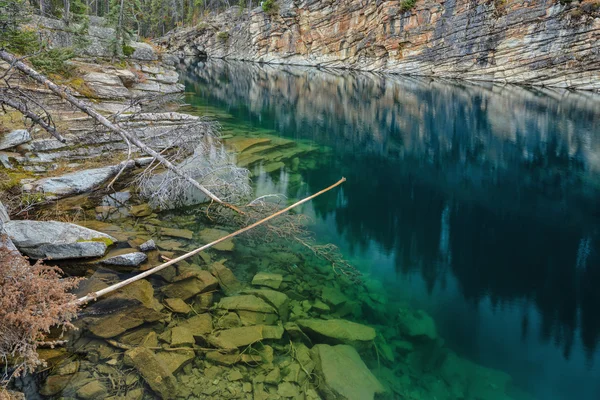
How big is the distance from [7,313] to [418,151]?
2029cm

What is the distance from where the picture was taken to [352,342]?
7098 millimetres

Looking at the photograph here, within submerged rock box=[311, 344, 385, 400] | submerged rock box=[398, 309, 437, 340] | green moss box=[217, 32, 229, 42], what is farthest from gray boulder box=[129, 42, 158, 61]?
green moss box=[217, 32, 229, 42]

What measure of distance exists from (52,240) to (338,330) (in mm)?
6081

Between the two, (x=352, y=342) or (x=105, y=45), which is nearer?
(x=352, y=342)

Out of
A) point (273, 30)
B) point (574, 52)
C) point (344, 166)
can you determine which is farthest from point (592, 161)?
point (273, 30)

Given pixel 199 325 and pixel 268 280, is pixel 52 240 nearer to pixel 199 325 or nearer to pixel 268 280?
pixel 199 325

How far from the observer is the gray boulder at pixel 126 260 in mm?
8273

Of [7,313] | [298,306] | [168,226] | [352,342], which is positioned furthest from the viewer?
[168,226]

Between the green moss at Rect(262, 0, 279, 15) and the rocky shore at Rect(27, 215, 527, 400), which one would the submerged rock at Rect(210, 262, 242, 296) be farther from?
the green moss at Rect(262, 0, 279, 15)

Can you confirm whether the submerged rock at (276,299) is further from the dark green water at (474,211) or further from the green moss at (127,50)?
the green moss at (127,50)

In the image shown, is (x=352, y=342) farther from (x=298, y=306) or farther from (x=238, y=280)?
(x=238, y=280)

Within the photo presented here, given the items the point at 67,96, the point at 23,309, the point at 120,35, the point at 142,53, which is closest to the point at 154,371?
the point at 23,309

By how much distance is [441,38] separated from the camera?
52.2 m

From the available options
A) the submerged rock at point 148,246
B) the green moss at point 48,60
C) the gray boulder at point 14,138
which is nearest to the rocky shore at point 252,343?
the submerged rock at point 148,246
